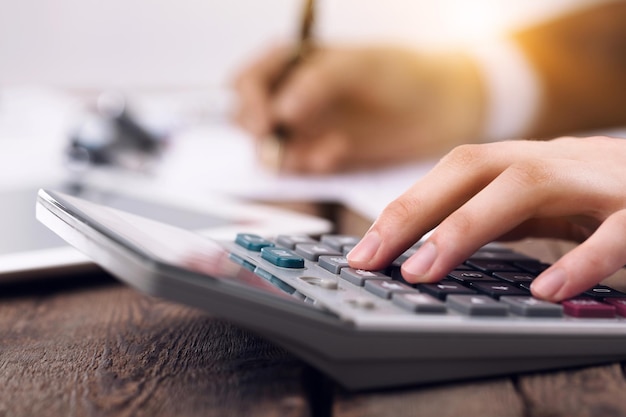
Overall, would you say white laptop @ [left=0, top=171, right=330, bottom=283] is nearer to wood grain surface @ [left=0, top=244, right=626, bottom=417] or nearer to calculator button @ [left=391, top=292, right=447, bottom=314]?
wood grain surface @ [left=0, top=244, right=626, bottom=417]

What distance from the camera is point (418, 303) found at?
31 cm

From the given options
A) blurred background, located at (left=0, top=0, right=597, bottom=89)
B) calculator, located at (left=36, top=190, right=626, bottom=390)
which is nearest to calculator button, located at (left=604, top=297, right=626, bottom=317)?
calculator, located at (left=36, top=190, right=626, bottom=390)

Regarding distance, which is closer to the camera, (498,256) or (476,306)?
(476,306)

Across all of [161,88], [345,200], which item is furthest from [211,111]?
[345,200]

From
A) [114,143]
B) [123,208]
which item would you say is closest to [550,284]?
[123,208]

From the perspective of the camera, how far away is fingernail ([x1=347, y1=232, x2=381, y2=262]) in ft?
1.25

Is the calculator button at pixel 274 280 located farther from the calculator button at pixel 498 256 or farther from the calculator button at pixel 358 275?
the calculator button at pixel 498 256

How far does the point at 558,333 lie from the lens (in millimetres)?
318

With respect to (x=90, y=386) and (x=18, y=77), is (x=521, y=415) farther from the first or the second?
(x=18, y=77)

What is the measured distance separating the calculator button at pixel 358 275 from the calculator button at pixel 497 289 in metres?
0.05

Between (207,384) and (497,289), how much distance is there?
15 centimetres

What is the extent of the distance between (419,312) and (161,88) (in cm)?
200

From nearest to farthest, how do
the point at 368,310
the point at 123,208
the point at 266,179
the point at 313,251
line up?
the point at 368,310 → the point at 313,251 → the point at 123,208 → the point at 266,179

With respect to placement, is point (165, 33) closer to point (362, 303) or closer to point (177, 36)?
point (177, 36)
